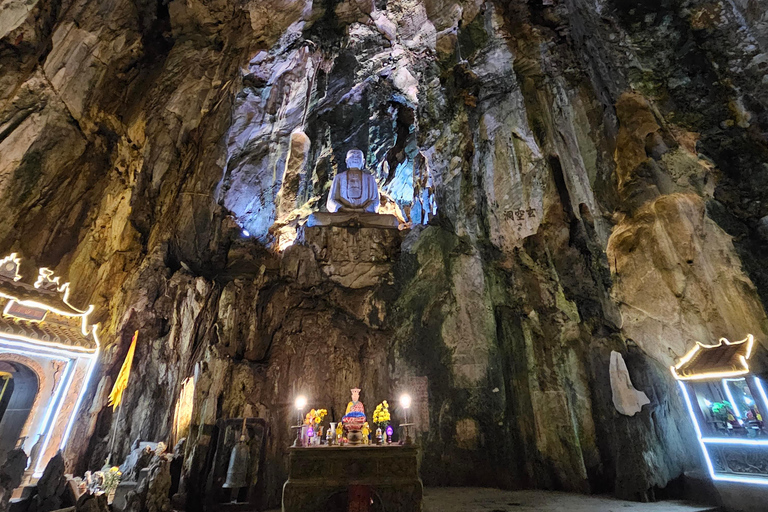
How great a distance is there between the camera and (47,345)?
6191 millimetres

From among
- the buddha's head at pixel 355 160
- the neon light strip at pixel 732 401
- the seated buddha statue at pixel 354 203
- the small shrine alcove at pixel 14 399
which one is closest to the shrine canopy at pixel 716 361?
the neon light strip at pixel 732 401

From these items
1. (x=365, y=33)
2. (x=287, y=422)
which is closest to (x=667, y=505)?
(x=287, y=422)

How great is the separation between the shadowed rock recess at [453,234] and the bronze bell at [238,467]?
0.59 metres

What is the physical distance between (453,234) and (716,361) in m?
6.03

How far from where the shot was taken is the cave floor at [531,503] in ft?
20.1

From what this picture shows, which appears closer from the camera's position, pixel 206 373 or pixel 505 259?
pixel 206 373

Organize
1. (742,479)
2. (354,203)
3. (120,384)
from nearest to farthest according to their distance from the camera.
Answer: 1. (742,479)
2. (120,384)
3. (354,203)

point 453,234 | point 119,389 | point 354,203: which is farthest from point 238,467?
point 354,203

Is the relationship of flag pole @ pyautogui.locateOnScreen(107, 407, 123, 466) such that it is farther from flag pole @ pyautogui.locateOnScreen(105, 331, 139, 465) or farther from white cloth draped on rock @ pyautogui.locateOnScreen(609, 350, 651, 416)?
white cloth draped on rock @ pyautogui.locateOnScreen(609, 350, 651, 416)

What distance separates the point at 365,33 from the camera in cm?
1530

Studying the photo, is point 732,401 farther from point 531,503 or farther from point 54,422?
point 54,422

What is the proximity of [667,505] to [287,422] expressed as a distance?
24.1 feet

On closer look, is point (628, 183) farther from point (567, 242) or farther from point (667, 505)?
point (667, 505)

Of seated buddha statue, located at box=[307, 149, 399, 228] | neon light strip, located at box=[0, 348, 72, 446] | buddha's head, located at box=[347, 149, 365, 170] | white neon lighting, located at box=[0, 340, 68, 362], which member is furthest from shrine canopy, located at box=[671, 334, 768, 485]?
buddha's head, located at box=[347, 149, 365, 170]
